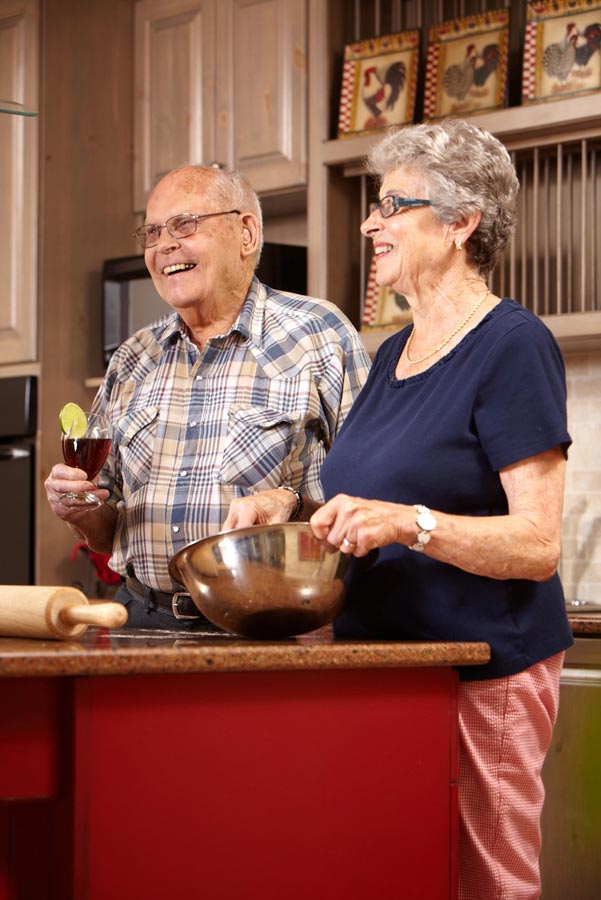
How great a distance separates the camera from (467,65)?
2738mm

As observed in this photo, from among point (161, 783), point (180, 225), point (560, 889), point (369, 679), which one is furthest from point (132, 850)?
point (560, 889)

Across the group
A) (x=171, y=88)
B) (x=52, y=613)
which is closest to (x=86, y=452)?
(x=52, y=613)

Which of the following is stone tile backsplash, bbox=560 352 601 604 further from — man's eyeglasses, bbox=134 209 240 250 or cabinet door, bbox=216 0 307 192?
man's eyeglasses, bbox=134 209 240 250

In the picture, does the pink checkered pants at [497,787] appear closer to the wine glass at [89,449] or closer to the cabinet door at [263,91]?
the wine glass at [89,449]

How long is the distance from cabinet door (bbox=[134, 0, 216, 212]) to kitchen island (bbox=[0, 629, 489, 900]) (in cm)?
216

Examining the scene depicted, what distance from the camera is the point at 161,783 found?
114 centimetres

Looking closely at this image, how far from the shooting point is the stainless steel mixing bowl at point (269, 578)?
1256 millimetres

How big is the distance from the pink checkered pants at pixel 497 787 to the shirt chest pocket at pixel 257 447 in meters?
0.58

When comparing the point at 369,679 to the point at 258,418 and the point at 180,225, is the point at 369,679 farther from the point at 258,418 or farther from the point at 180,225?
the point at 180,225

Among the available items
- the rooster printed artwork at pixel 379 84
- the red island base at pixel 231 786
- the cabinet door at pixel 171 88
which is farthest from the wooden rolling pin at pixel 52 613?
the cabinet door at pixel 171 88

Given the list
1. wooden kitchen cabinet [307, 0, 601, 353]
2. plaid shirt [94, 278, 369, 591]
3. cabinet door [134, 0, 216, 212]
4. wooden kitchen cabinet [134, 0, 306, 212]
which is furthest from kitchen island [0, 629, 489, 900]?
cabinet door [134, 0, 216, 212]

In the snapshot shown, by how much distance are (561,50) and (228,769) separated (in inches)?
77.6

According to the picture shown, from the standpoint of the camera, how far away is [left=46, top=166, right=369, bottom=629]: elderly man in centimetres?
184

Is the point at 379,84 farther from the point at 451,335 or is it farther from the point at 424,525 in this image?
the point at 424,525
